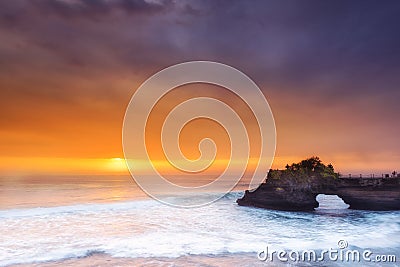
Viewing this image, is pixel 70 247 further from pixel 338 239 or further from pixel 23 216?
pixel 338 239

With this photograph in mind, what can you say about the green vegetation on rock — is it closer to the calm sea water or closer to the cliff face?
the cliff face

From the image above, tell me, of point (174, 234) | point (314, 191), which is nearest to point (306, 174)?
point (314, 191)

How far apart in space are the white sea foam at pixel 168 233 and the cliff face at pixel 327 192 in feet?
17.7

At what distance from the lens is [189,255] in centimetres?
1634

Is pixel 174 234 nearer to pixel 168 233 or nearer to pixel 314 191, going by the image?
pixel 168 233

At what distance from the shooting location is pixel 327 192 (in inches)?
1642

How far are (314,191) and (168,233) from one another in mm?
27302

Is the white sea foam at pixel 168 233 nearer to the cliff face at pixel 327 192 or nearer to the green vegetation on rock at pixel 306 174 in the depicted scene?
the cliff face at pixel 327 192

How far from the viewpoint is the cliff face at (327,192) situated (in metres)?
38.2

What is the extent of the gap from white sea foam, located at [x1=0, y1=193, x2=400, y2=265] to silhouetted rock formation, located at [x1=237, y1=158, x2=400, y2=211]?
18.3 ft

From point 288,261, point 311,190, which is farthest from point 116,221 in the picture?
point 311,190

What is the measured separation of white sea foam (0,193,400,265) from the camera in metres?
17.5

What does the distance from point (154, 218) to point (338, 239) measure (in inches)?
726

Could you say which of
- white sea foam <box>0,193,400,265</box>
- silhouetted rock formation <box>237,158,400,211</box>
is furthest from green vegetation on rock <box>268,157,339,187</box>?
white sea foam <box>0,193,400,265</box>
